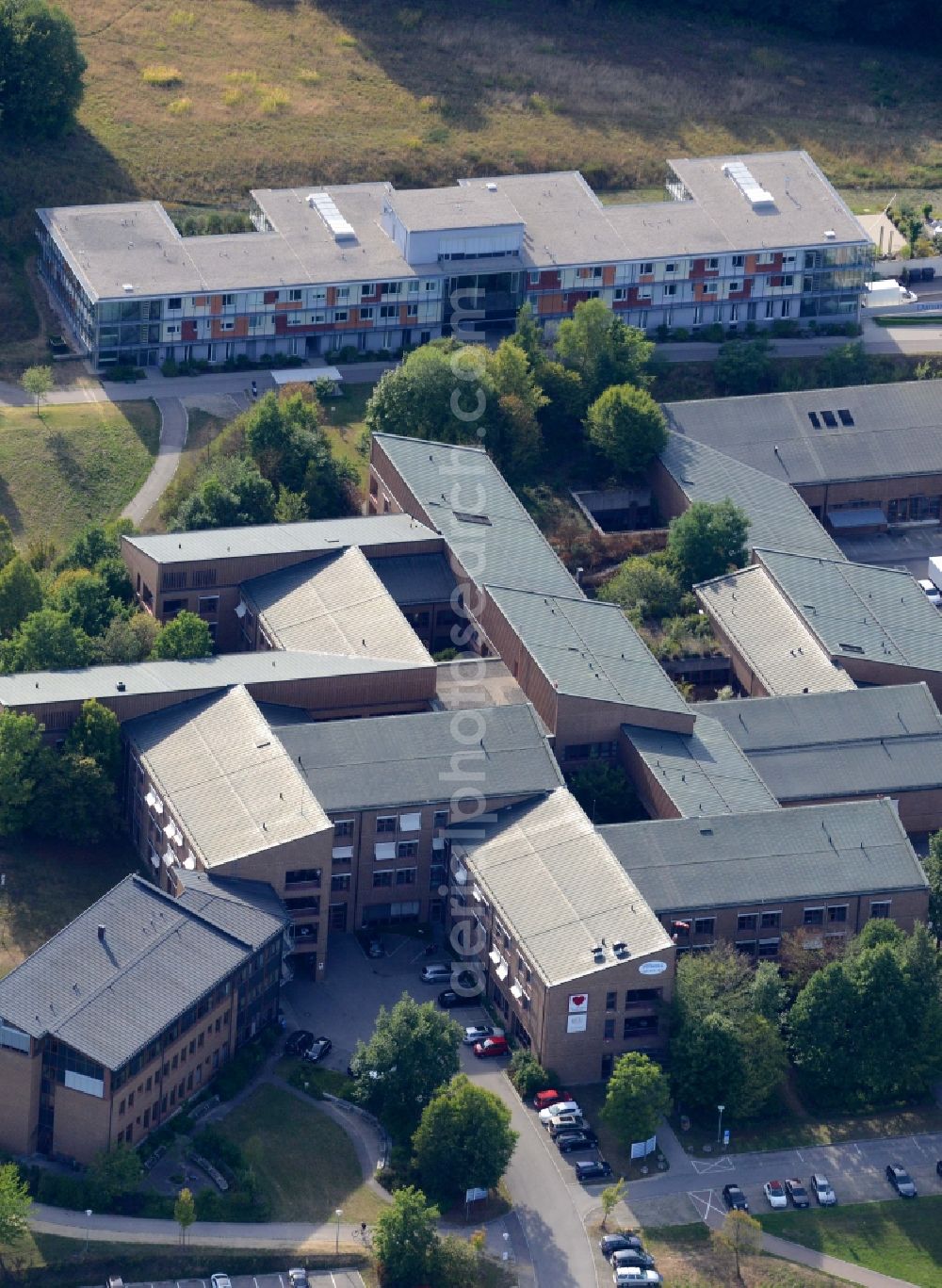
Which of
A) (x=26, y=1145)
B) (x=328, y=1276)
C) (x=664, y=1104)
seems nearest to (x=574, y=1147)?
(x=664, y=1104)

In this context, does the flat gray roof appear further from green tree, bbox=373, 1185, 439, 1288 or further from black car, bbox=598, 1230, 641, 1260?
black car, bbox=598, 1230, 641, 1260

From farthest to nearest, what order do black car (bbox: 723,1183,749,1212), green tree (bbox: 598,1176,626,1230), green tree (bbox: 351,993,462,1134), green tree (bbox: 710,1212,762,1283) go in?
green tree (bbox: 351,993,462,1134) < black car (bbox: 723,1183,749,1212) < green tree (bbox: 598,1176,626,1230) < green tree (bbox: 710,1212,762,1283)

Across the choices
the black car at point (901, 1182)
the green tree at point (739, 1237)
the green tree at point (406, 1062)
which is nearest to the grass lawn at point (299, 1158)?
the green tree at point (406, 1062)

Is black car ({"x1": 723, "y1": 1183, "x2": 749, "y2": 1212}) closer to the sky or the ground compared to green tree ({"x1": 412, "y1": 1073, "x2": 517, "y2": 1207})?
closer to the ground

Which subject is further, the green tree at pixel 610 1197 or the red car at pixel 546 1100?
the red car at pixel 546 1100

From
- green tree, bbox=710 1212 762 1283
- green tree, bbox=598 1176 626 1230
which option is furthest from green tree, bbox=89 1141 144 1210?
green tree, bbox=710 1212 762 1283

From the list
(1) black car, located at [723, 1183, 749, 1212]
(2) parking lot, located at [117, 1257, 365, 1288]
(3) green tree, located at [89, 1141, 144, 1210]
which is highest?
(3) green tree, located at [89, 1141, 144, 1210]

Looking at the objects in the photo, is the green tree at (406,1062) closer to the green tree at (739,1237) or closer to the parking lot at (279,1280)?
the parking lot at (279,1280)

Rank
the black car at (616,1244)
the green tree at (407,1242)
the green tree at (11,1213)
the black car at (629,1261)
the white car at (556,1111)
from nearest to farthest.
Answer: the green tree at (11,1213) < the green tree at (407,1242) < the black car at (629,1261) < the black car at (616,1244) < the white car at (556,1111)

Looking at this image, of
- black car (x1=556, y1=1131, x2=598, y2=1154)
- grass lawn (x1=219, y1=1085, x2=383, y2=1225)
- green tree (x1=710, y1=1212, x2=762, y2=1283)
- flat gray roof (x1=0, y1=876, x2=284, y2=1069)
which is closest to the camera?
flat gray roof (x1=0, y1=876, x2=284, y2=1069)
